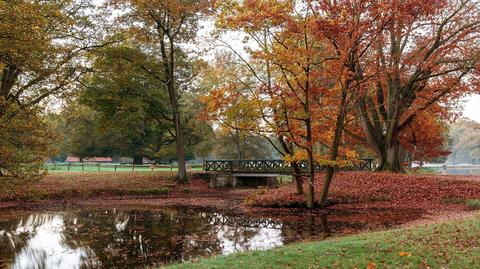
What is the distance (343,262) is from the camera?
7766mm

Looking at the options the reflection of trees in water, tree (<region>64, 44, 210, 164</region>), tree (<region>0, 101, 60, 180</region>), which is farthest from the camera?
tree (<region>64, 44, 210, 164</region>)

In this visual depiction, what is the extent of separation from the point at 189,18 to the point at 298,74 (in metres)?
14.5

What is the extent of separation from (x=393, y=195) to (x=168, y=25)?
18.6m

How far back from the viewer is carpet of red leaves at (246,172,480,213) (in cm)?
1934

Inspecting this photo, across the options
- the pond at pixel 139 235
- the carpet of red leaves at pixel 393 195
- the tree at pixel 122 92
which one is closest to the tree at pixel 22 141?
the pond at pixel 139 235

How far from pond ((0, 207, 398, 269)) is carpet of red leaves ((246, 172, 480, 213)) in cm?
288

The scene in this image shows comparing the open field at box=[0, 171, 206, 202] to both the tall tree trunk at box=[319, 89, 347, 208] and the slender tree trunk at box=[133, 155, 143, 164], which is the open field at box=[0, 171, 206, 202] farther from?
the slender tree trunk at box=[133, 155, 143, 164]

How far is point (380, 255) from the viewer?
26.6 feet

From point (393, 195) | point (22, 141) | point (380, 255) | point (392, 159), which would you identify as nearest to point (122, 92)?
point (22, 141)

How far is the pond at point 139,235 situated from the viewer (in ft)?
34.6

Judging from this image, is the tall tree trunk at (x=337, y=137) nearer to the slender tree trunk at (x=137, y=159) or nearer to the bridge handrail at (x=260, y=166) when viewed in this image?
the bridge handrail at (x=260, y=166)

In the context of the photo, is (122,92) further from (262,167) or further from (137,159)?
(137,159)

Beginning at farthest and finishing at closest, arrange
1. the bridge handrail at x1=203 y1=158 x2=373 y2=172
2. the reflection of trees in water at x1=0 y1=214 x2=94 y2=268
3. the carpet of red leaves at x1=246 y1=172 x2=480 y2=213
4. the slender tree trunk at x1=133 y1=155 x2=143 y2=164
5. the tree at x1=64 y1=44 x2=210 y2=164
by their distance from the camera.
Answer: the slender tree trunk at x1=133 y1=155 x2=143 y2=164, the bridge handrail at x1=203 y1=158 x2=373 y2=172, the tree at x1=64 y1=44 x2=210 y2=164, the carpet of red leaves at x1=246 y1=172 x2=480 y2=213, the reflection of trees in water at x1=0 y1=214 x2=94 y2=268

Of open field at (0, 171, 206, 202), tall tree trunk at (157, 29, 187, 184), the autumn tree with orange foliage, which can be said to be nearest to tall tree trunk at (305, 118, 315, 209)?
the autumn tree with orange foliage
